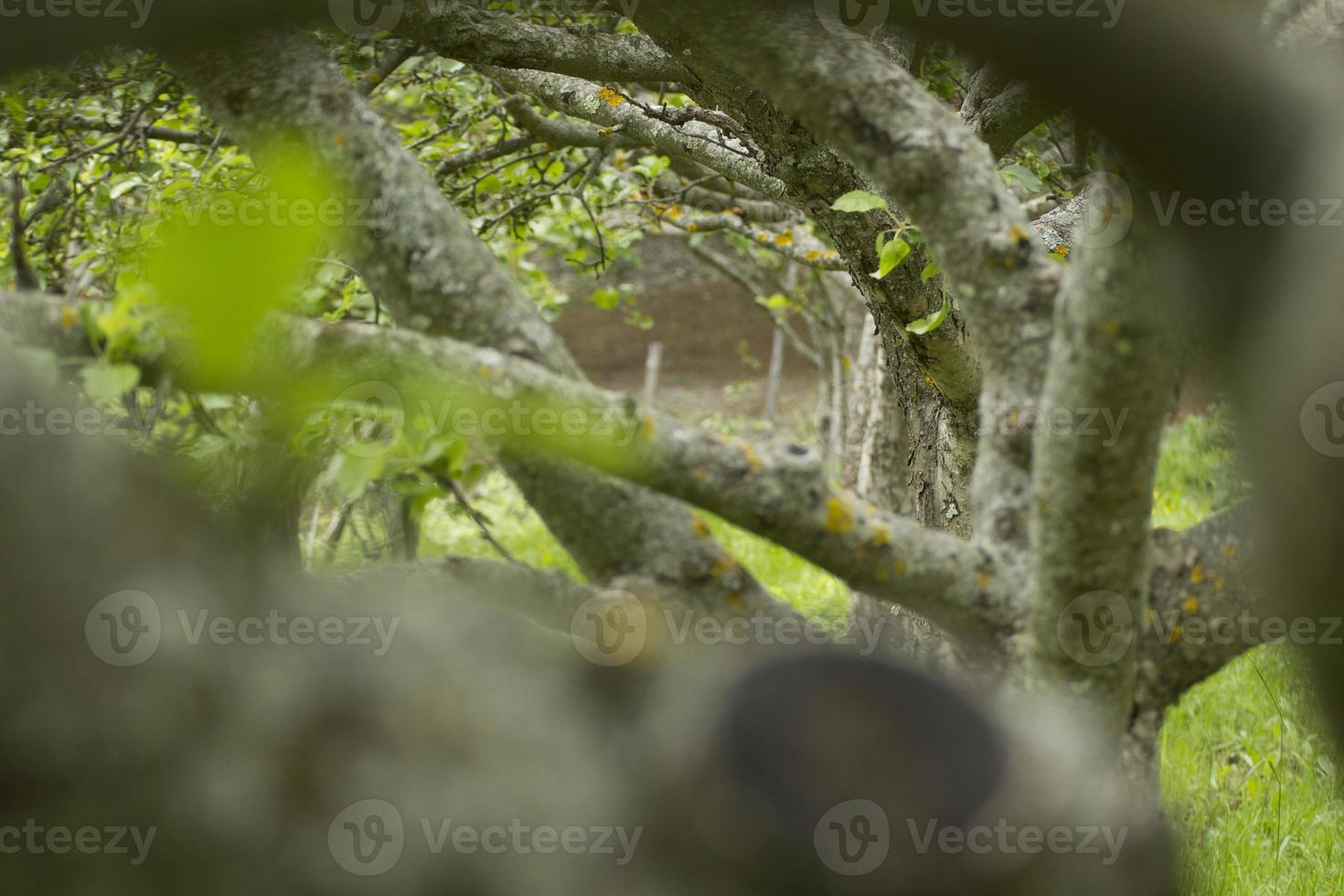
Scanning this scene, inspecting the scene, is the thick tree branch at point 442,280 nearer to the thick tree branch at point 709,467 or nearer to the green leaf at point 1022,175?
the thick tree branch at point 709,467

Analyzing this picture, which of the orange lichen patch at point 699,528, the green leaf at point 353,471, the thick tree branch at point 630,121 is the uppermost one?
the orange lichen patch at point 699,528

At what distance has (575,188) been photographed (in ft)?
12.9

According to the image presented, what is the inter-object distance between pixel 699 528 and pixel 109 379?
0.51 meters

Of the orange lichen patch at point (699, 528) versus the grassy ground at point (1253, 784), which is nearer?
the orange lichen patch at point (699, 528)

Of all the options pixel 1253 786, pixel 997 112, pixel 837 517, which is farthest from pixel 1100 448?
pixel 1253 786

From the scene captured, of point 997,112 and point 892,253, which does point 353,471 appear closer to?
point 892,253

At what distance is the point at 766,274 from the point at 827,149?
430cm

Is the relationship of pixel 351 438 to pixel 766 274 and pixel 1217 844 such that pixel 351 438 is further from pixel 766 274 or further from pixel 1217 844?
pixel 766 274

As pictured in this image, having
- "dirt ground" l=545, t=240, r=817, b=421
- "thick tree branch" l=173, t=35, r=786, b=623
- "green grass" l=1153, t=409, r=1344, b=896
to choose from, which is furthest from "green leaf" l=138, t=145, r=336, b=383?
"dirt ground" l=545, t=240, r=817, b=421

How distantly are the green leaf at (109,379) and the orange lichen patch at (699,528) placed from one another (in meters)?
0.48

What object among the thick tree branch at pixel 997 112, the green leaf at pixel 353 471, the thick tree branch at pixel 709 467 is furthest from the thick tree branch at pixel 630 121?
the green leaf at pixel 353 471

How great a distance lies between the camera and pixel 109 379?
2.61 ft

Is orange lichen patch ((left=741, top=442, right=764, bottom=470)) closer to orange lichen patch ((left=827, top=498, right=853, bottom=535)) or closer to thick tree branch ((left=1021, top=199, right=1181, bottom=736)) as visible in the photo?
orange lichen patch ((left=827, top=498, right=853, bottom=535))

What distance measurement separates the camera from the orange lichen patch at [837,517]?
98cm
